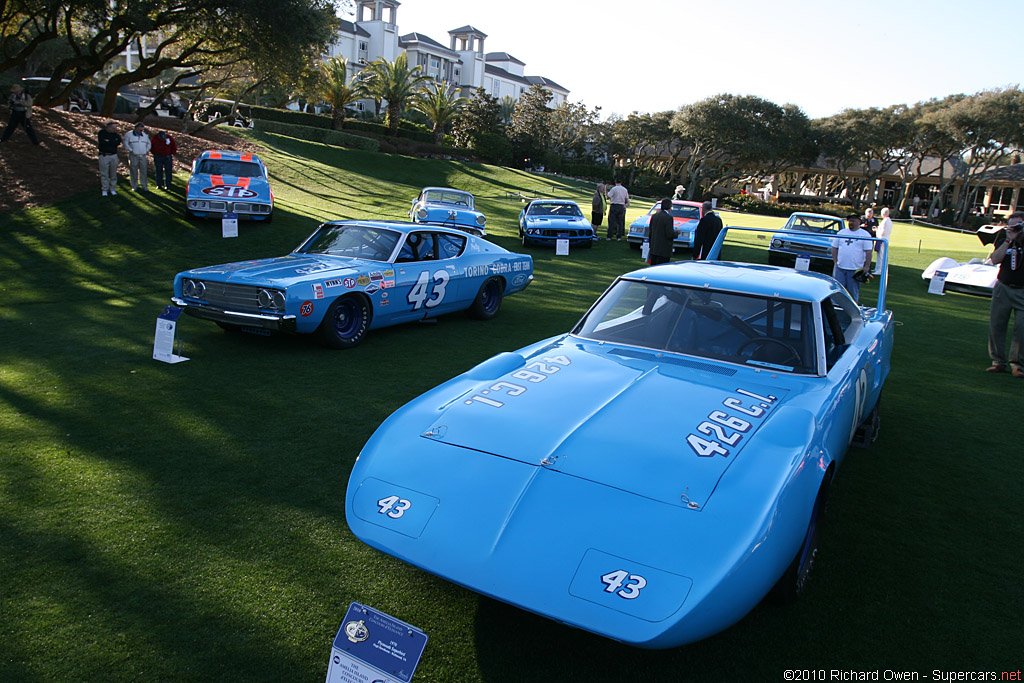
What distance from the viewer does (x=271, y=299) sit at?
21.5 ft

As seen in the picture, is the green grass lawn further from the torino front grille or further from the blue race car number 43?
the blue race car number 43

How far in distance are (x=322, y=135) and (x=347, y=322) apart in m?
36.8

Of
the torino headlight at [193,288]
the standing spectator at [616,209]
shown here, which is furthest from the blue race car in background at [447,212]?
the torino headlight at [193,288]

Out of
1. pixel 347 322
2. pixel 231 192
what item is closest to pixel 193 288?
pixel 347 322

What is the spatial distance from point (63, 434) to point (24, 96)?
1801 centimetres

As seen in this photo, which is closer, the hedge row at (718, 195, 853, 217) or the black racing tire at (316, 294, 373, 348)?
the black racing tire at (316, 294, 373, 348)

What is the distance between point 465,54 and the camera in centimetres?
10050

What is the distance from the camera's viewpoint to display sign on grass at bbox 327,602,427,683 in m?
2.12

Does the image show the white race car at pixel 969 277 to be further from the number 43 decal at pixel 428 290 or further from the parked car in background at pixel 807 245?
the number 43 decal at pixel 428 290

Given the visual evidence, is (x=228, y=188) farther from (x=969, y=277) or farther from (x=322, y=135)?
(x=322, y=135)

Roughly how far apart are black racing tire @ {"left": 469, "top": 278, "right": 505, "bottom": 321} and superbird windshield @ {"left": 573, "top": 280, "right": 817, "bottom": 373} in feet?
15.2

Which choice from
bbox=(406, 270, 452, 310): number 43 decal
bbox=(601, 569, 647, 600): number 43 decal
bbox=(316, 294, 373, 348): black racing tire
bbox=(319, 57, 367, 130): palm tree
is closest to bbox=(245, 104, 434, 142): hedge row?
bbox=(319, 57, 367, 130): palm tree

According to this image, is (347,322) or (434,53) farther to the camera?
(434,53)

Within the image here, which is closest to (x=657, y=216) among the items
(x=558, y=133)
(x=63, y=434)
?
(x=63, y=434)
